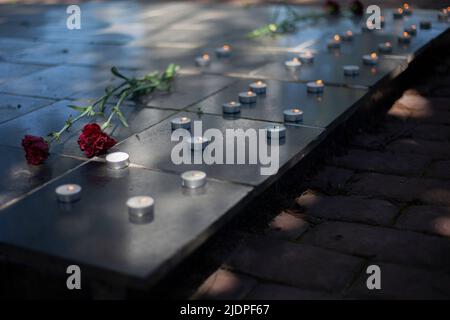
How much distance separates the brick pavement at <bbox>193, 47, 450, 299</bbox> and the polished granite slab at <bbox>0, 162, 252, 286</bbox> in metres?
0.19

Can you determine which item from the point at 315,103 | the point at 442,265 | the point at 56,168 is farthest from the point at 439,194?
the point at 56,168

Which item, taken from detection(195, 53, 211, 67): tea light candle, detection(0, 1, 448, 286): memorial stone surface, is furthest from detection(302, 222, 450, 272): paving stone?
detection(195, 53, 211, 67): tea light candle

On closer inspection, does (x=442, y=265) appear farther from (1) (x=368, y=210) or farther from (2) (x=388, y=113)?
(2) (x=388, y=113)

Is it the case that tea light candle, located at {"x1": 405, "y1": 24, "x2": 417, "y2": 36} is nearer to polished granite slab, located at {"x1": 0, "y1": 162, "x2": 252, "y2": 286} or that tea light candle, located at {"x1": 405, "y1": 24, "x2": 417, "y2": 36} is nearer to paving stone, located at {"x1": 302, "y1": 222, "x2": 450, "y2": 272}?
paving stone, located at {"x1": 302, "y1": 222, "x2": 450, "y2": 272}

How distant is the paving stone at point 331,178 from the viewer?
2887 mm

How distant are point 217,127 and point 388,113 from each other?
1208 millimetres

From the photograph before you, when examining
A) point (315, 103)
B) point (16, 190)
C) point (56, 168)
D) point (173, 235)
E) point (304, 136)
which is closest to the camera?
point (173, 235)

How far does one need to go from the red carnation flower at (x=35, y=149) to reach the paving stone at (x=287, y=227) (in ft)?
3.17

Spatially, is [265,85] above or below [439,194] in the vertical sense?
above

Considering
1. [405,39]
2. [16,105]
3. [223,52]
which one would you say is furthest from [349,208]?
[405,39]

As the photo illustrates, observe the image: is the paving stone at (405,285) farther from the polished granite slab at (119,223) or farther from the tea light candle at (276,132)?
the tea light candle at (276,132)

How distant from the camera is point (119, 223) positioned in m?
2.20

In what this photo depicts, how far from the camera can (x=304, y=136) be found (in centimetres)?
298

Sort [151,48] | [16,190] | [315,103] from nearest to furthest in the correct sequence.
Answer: [16,190] → [315,103] → [151,48]
